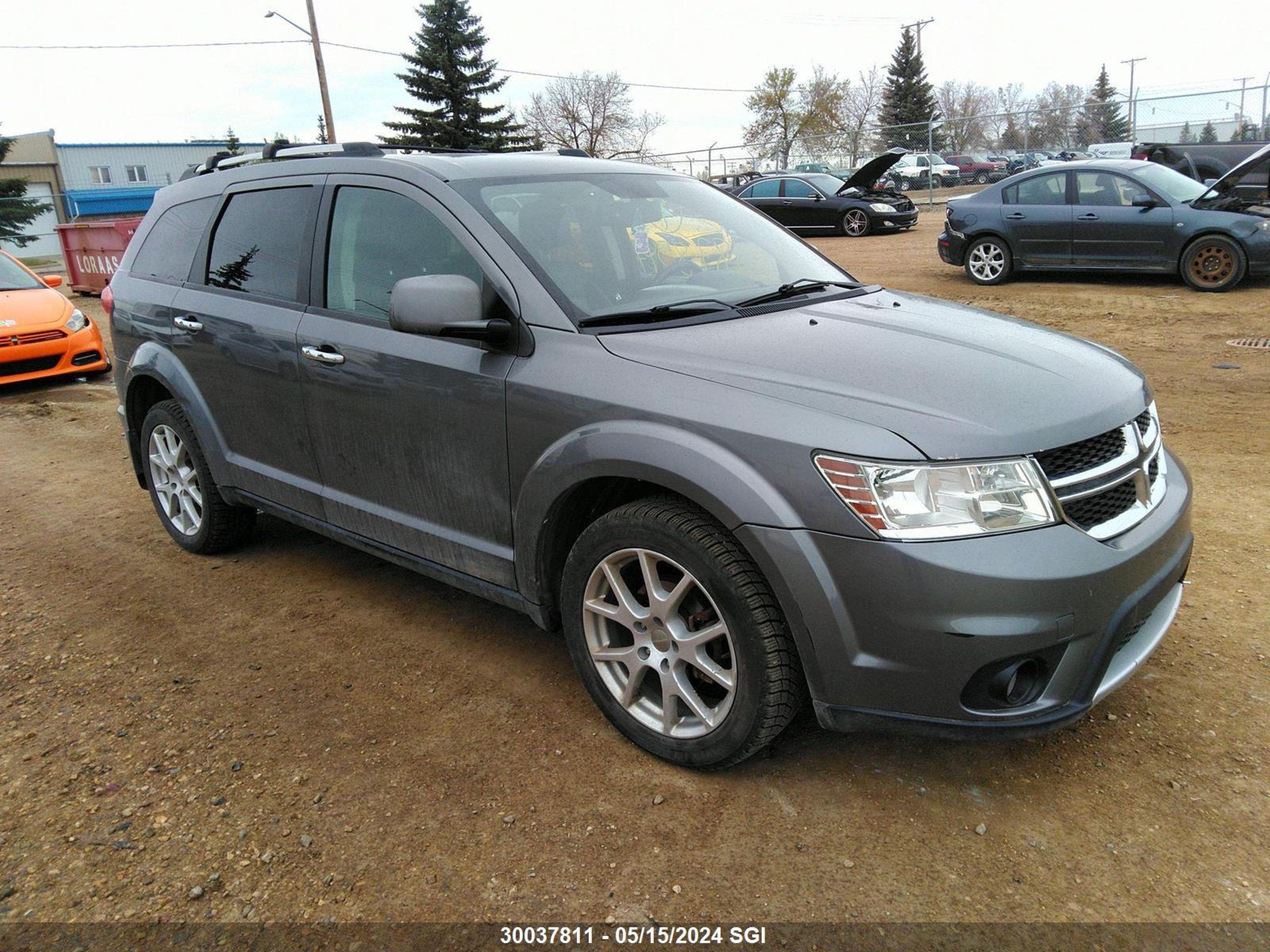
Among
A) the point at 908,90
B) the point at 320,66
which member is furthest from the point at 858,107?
the point at 320,66

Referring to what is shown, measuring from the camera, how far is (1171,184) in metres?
11.6

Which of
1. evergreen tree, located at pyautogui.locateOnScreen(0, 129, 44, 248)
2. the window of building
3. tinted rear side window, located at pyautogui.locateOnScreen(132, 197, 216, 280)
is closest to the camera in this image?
the window of building

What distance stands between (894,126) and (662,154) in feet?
29.2

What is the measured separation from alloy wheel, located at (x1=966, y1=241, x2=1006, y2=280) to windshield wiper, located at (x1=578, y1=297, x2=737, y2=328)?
11.1 metres

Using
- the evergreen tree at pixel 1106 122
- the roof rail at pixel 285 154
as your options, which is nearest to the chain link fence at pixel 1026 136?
the evergreen tree at pixel 1106 122

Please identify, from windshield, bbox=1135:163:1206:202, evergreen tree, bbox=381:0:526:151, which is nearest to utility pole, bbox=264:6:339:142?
evergreen tree, bbox=381:0:526:151

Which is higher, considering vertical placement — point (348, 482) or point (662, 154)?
point (662, 154)

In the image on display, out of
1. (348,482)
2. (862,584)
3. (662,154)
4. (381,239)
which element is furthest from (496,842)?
(662,154)

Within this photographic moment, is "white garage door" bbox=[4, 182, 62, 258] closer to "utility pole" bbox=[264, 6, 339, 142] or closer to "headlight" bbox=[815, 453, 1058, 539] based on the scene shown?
"utility pole" bbox=[264, 6, 339, 142]

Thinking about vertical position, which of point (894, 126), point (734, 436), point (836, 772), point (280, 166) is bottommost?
point (836, 772)

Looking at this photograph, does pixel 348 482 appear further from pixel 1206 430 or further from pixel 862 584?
pixel 1206 430

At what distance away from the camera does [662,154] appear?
33.7 meters

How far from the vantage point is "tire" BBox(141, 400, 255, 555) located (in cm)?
450

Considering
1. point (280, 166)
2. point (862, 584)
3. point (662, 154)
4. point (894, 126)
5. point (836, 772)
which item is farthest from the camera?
point (662, 154)
